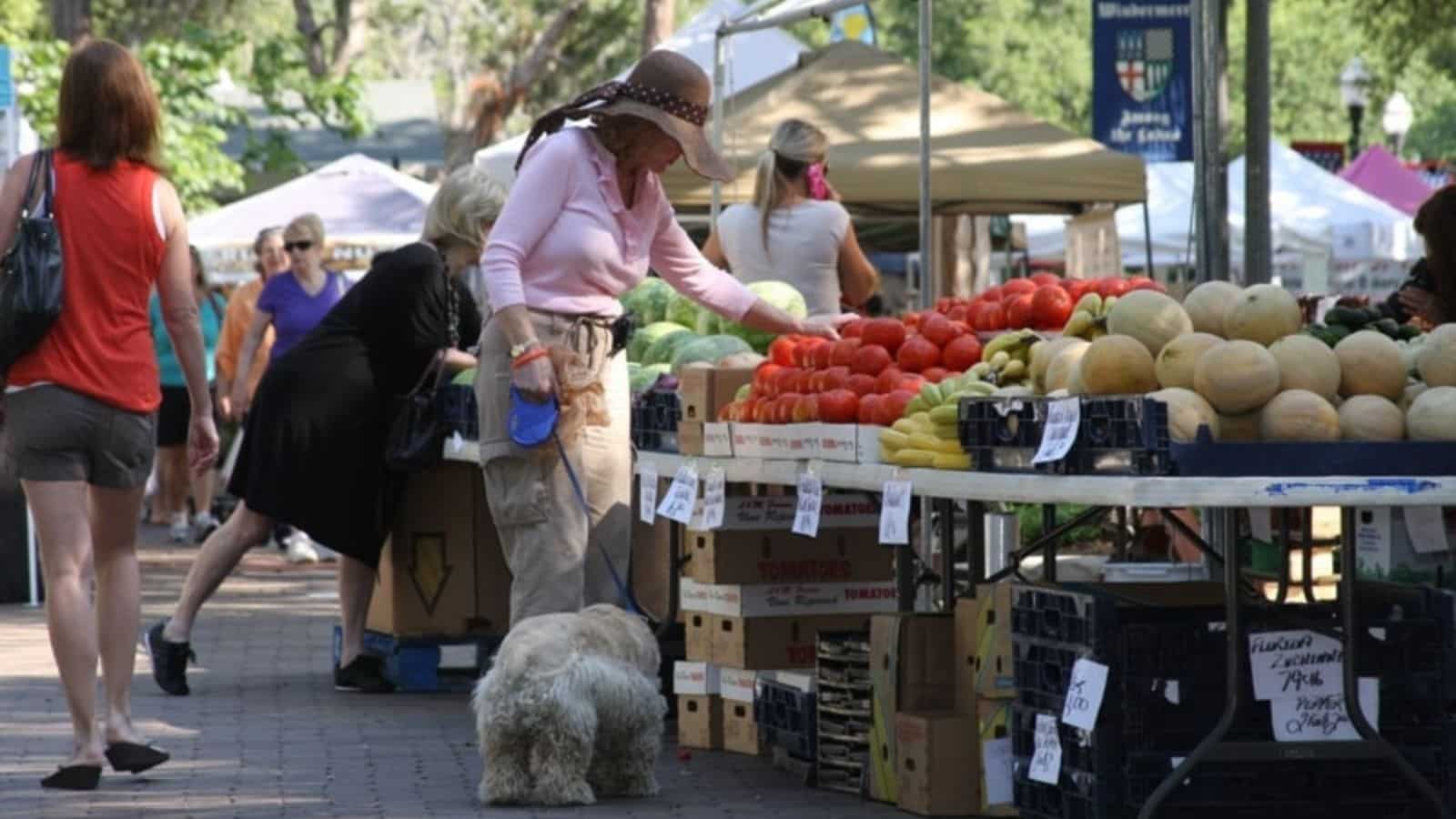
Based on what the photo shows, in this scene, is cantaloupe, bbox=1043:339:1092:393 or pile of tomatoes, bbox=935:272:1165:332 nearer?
cantaloupe, bbox=1043:339:1092:393

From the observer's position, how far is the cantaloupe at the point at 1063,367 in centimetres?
684

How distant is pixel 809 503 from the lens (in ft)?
24.7

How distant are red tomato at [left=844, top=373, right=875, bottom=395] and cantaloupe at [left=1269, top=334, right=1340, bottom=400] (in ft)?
4.21

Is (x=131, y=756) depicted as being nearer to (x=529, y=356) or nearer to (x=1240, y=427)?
(x=529, y=356)

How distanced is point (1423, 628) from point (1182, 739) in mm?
698

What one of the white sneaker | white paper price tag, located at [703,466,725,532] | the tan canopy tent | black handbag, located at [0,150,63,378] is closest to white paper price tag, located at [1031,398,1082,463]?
white paper price tag, located at [703,466,725,532]

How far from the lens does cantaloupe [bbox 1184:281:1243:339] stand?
6980 mm

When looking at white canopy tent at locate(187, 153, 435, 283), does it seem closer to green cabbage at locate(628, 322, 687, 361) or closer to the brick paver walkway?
the brick paver walkway

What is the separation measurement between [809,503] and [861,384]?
369 millimetres

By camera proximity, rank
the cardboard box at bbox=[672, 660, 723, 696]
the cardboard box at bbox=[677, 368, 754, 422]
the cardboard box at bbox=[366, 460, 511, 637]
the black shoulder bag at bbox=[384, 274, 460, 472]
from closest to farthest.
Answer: the cardboard box at bbox=[677, 368, 754, 422], the cardboard box at bbox=[672, 660, 723, 696], the black shoulder bag at bbox=[384, 274, 460, 472], the cardboard box at bbox=[366, 460, 511, 637]

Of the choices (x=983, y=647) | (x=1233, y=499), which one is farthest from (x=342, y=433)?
(x=1233, y=499)

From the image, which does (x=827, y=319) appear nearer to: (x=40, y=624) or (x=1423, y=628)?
(x=1423, y=628)

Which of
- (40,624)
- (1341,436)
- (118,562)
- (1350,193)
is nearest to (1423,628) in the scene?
(1341,436)

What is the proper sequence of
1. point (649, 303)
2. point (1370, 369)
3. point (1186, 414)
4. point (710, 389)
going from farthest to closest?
point (649, 303) < point (710, 389) < point (1370, 369) < point (1186, 414)
